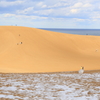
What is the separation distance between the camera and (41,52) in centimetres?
2608

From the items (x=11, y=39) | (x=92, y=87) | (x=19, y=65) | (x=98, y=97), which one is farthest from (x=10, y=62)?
(x=98, y=97)

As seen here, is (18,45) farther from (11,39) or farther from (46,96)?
(46,96)

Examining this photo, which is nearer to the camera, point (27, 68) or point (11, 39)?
point (27, 68)

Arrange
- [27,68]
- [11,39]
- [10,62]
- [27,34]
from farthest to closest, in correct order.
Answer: [27,34], [11,39], [10,62], [27,68]

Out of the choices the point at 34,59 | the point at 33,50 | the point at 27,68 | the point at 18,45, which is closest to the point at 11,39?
the point at 18,45

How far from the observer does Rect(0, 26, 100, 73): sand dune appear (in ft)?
71.0

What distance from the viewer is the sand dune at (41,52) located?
71.0ft

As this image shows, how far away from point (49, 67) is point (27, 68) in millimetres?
2506

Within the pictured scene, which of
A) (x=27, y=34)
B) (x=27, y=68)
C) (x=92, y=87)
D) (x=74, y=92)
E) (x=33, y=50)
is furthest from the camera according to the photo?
(x=27, y=34)

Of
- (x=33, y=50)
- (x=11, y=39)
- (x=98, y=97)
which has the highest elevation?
(x=11, y=39)

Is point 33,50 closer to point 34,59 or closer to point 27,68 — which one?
point 34,59

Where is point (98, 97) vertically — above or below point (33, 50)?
below

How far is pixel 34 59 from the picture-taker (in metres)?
23.8

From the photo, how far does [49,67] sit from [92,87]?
1218 centimetres
